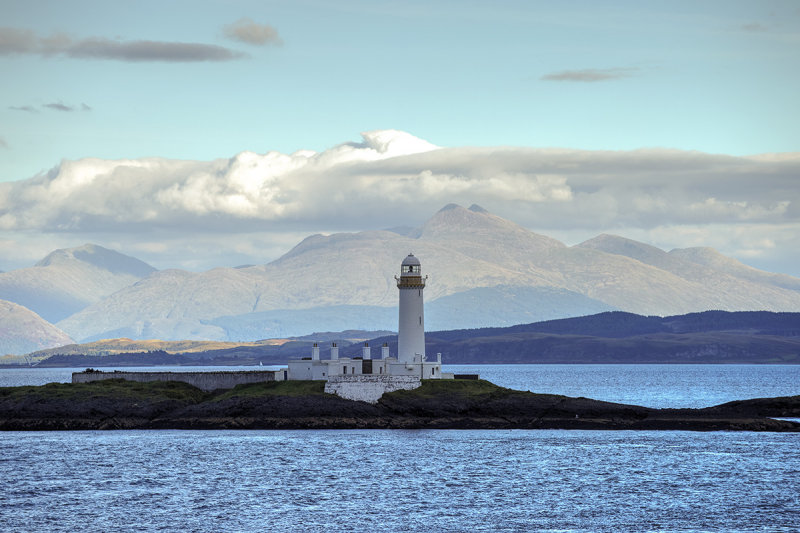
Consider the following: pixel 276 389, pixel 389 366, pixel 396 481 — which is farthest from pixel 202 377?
pixel 396 481

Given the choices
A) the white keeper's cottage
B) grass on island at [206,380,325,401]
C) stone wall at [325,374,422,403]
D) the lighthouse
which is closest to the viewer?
stone wall at [325,374,422,403]

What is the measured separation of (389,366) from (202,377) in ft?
66.1

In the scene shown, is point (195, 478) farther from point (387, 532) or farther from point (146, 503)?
point (387, 532)

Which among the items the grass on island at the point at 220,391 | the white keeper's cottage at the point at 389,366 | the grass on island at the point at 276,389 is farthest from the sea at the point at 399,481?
the white keeper's cottage at the point at 389,366

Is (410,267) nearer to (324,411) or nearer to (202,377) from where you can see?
(324,411)

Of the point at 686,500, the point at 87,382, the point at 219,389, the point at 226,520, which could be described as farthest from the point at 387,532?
the point at 87,382

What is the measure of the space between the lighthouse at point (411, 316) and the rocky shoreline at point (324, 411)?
4.82 m

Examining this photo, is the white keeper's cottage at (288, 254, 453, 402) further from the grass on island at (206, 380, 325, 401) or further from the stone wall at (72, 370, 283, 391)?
the stone wall at (72, 370, 283, 391)

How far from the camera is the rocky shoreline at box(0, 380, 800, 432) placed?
104750 millimetres

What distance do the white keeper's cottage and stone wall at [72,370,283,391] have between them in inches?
141

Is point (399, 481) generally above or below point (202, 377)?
below

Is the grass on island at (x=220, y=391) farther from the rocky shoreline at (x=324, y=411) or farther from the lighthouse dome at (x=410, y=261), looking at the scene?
the lighthouse dome at (x=410, y=261)

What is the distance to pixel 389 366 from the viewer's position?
110 meters

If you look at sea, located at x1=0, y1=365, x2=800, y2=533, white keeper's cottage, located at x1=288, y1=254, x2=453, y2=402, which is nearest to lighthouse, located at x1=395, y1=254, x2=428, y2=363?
white keeper's cottage, located at x1=288, y1=254, x2=453, y2=402
